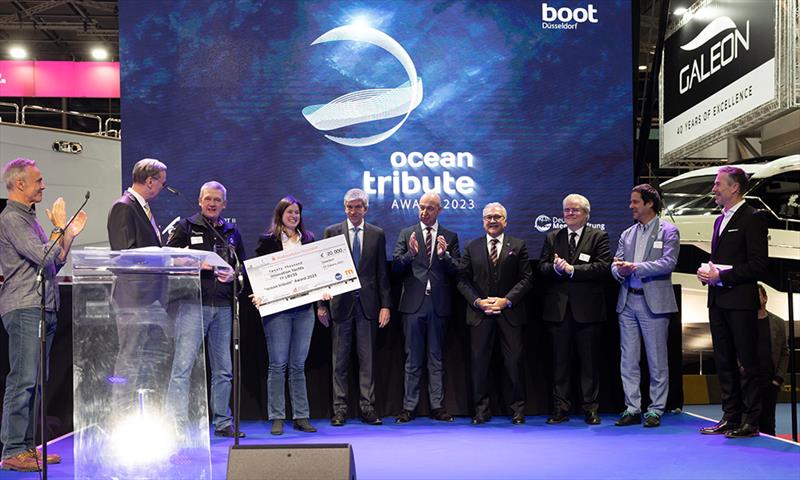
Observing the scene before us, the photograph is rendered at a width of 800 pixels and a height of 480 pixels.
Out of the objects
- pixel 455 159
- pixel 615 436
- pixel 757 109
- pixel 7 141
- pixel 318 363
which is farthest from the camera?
pixel 7 141

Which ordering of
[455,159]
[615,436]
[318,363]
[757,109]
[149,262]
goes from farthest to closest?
[455,159], [318,363], [615,436], [757,109], [149,262]

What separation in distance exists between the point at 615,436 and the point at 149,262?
3.41 meters

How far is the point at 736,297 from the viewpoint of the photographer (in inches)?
209

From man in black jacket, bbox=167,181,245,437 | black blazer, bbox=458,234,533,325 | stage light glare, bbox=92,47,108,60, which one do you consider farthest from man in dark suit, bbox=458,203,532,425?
stage light glare, bbox=92,47,108,60

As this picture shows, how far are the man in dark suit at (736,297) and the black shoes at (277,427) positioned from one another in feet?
9.53

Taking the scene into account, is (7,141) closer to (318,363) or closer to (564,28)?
(318,363)

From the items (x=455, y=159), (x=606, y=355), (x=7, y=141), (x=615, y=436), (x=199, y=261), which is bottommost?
(x=615, y=436)

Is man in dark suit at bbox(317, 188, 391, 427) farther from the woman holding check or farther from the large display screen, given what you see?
the large display screen

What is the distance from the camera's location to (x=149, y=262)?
11.7 feet

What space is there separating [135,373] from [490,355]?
319 centimetres

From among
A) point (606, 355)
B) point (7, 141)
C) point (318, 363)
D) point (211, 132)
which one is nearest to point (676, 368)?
point (606, 355)

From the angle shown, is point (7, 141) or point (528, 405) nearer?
point (528, 405)

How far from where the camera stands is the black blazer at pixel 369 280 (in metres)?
5.98

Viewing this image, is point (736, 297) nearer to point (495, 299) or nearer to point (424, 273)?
point (495, 299)
